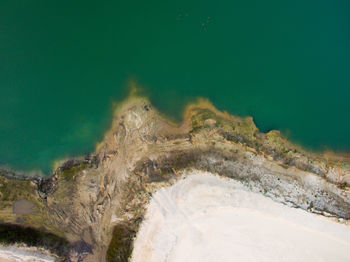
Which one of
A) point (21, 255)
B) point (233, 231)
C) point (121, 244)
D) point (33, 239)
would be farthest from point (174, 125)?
point (21, 255)

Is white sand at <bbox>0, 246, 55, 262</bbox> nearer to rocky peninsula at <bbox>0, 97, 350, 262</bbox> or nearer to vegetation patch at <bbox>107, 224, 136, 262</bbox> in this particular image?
rocky peninsula at <bbox>0, 97, 350, 262</bbox>

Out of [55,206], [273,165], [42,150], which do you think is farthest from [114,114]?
[273,165]

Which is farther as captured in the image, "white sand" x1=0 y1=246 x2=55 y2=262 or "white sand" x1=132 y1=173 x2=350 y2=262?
"white sand" x1=0 y1=246 x2=55 y2=262

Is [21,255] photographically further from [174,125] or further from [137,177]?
[174,125]

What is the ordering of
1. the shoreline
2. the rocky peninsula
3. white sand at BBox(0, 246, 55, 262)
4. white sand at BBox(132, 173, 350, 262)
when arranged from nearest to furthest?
white sand at BBox(132, 173, 350, 262)
white sand at BBox(0, 246, 55, 262)
the rocky peninsula
the shoreline

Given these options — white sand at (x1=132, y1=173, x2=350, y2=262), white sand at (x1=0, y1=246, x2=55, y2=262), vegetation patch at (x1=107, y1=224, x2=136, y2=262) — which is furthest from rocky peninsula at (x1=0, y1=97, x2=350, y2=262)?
white sand at (x1=132, y1=173, x2=350, y2=262)

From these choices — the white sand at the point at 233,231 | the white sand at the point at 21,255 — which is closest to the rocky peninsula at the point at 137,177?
the white sand at the point at 21,255

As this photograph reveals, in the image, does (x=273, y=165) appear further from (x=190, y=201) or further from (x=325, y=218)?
(x=190, y=201)
